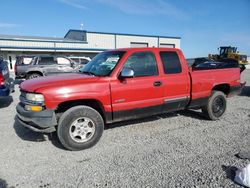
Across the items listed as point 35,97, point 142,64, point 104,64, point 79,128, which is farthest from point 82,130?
point 142,64

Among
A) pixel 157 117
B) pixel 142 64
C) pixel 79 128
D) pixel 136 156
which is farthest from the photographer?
pixel 157 117

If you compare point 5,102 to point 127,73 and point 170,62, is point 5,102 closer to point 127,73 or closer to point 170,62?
point 127,73

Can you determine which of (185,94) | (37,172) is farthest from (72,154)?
(185,94)

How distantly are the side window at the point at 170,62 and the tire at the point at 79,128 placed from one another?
1962 mm

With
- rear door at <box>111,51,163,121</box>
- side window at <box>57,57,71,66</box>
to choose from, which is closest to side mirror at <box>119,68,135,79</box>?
rear door at <box>111,51,163,121</box>

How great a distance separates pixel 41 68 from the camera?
13.2 metres

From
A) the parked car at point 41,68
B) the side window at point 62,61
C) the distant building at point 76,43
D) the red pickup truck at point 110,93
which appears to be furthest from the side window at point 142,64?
the distant building at point 76,43

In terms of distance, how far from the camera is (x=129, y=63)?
4.77m

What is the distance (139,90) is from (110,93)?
0.66 meters

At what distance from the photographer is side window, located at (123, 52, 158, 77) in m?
4.80

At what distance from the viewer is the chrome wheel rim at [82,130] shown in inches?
168

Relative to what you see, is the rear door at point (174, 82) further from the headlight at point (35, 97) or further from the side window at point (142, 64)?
the headlight at point (35, 97)

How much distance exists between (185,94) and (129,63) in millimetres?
1684

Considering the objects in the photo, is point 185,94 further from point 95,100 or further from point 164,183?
point 164,183
